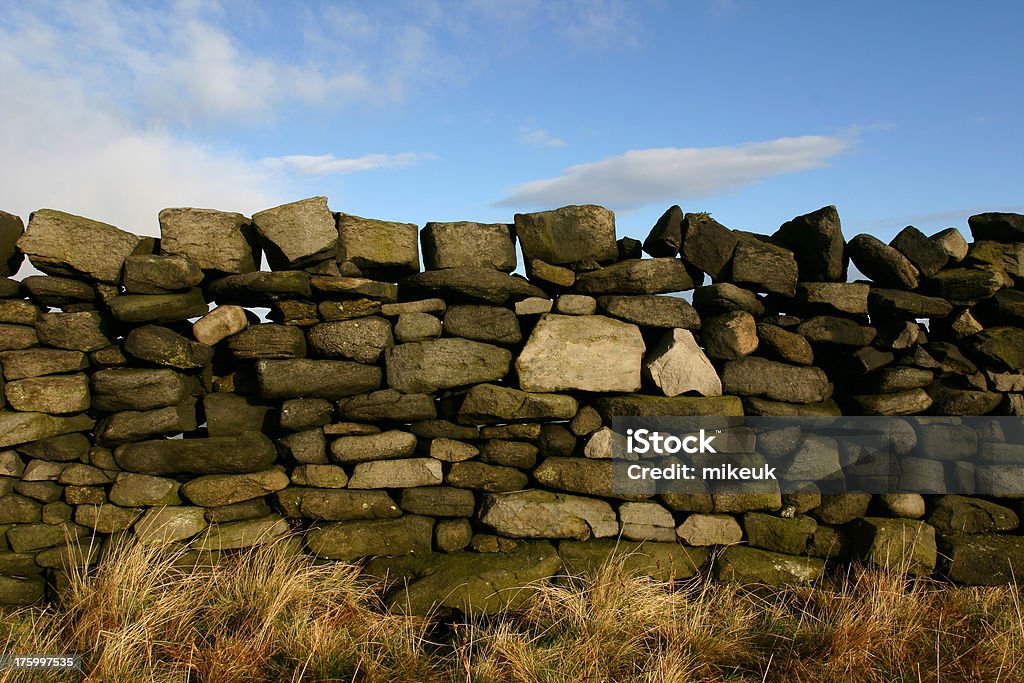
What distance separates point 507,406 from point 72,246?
3047 millimetres

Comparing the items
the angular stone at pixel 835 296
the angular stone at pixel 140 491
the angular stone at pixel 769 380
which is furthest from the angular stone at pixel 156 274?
the angular stone at pixel 835 296

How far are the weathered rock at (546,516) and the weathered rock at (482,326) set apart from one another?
3.45ft

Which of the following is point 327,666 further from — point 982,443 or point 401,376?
point 982,443

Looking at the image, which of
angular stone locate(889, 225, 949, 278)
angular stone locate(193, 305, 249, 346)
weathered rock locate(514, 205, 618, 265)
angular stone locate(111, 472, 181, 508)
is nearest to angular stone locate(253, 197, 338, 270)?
angular stone locate(193, 305, 249, 346)

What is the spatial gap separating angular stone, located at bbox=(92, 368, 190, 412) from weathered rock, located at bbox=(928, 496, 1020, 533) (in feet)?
17.2

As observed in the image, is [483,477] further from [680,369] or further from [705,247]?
[705,247]

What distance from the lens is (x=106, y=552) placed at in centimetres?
461

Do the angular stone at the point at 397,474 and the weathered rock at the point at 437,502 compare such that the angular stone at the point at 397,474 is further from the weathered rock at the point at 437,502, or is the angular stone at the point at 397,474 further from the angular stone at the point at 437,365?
the angular stone at the point at 437,365

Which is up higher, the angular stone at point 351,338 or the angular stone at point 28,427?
the angular stone at point 351,338

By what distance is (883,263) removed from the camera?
17.3 ft

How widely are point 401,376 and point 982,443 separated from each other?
4214mm

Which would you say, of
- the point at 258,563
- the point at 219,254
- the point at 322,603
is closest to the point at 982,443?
the point at 322,603

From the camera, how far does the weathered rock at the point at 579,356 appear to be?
493 cm

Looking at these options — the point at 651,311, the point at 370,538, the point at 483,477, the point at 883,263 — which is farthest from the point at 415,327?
the point at 883,263
